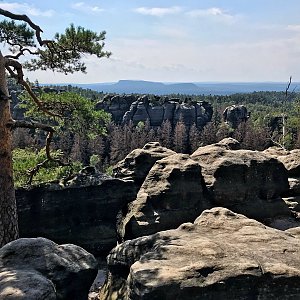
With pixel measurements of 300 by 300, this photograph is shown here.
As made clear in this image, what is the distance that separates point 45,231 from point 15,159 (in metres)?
5.78

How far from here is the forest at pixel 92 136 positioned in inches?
576

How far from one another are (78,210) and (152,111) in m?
96.0

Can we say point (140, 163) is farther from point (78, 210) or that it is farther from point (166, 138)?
point (166, 138)

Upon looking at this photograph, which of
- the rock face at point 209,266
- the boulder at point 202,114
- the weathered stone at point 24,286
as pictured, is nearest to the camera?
the weathered stone at point 24,286

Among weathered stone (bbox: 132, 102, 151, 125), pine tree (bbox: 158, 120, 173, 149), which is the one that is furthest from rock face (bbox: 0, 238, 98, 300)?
weathered stone (bbox: 132, 102, 151, 125)

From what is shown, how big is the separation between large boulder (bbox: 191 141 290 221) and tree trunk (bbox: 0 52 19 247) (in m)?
8.57

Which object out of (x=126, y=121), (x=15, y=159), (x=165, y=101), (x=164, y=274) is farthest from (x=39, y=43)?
(x=165, y=101)

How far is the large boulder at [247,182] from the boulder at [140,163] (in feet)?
9.95

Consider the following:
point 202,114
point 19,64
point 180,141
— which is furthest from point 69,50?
point 202,114

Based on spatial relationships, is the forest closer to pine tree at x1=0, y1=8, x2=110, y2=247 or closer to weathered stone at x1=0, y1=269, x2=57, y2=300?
pine tree at x1=0, y1=8, x2=110, y2=247

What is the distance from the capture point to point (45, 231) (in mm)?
20781

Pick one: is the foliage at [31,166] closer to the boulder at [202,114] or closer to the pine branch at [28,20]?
the pine branch at [28,20]

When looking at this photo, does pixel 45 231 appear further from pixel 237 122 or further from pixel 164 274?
pixel 237 122

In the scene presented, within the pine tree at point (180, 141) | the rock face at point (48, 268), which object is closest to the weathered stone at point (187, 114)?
the pine tree at point (180, 141)
